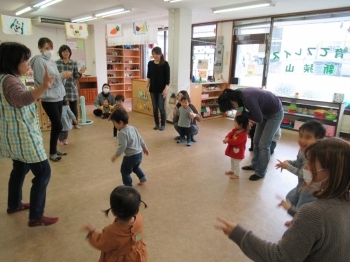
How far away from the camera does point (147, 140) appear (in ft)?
15.1

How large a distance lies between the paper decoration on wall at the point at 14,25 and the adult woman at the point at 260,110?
17.9 feet

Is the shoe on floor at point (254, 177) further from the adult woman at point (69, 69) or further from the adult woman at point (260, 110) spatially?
the adult woman at point (69, 69)

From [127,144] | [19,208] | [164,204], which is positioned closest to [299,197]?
[164,204]

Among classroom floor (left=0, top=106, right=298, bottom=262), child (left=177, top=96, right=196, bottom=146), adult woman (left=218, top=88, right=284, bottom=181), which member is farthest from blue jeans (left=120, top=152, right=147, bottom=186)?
child (left=177, top=96, right=196, bottom=146)

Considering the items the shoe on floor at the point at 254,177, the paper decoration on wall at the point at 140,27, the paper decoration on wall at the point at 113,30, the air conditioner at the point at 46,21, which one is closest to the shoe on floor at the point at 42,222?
the shoe on floor at the point at 254,177

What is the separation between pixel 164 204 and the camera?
252 centimetres

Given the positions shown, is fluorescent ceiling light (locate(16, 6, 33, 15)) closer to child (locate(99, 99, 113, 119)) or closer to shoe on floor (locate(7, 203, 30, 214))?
child (locate(99, 99, 113, 119))

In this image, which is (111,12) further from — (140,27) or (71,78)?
(71,78)

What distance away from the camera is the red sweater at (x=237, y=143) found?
2.99 meters

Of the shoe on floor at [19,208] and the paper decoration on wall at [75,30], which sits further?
the paper decoration on wall at [75,30]

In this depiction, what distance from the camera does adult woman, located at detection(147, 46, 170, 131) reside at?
5133 millimetres

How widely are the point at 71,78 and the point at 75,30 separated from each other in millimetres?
3113

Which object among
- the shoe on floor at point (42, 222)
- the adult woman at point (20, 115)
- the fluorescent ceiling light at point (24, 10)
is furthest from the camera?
the fluorescent ceiling light at point (24, 10)

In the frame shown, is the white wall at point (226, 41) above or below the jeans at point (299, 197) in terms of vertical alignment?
above
